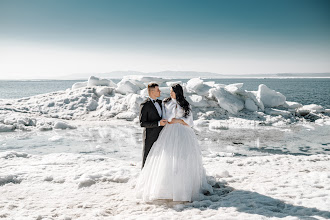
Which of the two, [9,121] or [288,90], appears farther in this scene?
[288,90]

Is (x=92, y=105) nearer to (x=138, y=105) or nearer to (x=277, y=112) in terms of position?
(x=138, y=105)

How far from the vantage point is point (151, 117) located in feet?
13.2

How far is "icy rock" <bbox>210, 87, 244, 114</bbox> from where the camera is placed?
14.1 m

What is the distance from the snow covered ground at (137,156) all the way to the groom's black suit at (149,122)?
0.96 metres

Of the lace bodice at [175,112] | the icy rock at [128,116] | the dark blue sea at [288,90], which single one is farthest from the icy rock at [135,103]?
the dark blue sea at [288,90]

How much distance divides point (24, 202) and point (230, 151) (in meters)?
5.97

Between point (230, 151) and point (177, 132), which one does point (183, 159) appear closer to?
point (177, 132)

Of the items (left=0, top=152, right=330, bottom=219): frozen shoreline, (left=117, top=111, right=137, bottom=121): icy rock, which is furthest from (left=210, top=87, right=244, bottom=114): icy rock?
(left=0, top=152, right=330, bottom=219): frozen shoreline

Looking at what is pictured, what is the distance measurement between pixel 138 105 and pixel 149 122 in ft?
A: 34.5

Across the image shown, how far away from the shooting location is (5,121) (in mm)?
12078

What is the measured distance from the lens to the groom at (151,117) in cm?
398

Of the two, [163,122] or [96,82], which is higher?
[96,82]

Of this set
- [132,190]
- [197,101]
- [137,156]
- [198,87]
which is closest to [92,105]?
[197,101]

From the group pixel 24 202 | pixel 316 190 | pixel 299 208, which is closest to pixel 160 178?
pixel 299 208
